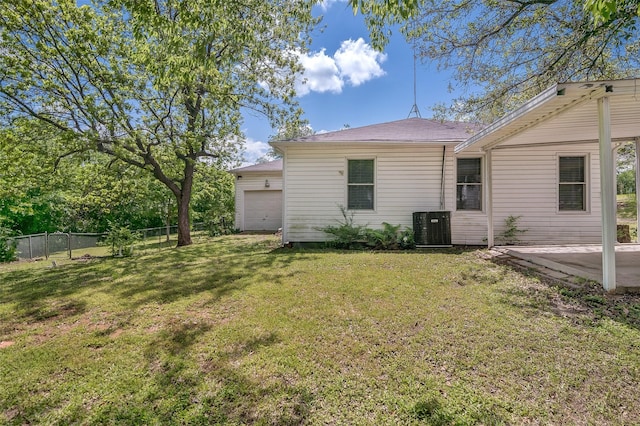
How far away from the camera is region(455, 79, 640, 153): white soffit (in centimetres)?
364

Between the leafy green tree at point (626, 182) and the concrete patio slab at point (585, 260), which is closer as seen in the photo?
the concrete patio slab at point (585, 260)

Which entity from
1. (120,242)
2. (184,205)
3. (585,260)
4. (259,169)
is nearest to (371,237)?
(585,260)

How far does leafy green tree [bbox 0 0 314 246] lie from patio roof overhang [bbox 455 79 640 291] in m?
4.22

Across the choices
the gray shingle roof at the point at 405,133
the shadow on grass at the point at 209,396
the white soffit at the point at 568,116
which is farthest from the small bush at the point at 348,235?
the shadow on grass at the point at 209,396

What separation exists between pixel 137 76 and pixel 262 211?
26.0 ft

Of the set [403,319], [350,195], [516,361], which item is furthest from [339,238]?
[516,361]

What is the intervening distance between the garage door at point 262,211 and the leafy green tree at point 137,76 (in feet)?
14.5

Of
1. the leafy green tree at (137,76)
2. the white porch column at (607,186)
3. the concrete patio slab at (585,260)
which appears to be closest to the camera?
the white porch column at (607,186)

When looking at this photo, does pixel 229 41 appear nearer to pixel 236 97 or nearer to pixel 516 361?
pixel 236 97

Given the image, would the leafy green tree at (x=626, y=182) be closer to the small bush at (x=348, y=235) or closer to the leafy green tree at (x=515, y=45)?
the leafy green tree at (x=515, y=45)

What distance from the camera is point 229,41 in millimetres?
5141

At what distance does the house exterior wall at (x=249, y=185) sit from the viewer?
48.4ft

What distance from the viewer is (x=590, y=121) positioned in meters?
5.05

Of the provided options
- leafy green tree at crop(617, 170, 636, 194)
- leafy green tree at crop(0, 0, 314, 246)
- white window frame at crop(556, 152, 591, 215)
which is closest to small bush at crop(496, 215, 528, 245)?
white window frame at crop(556, 152, 591, 215)
